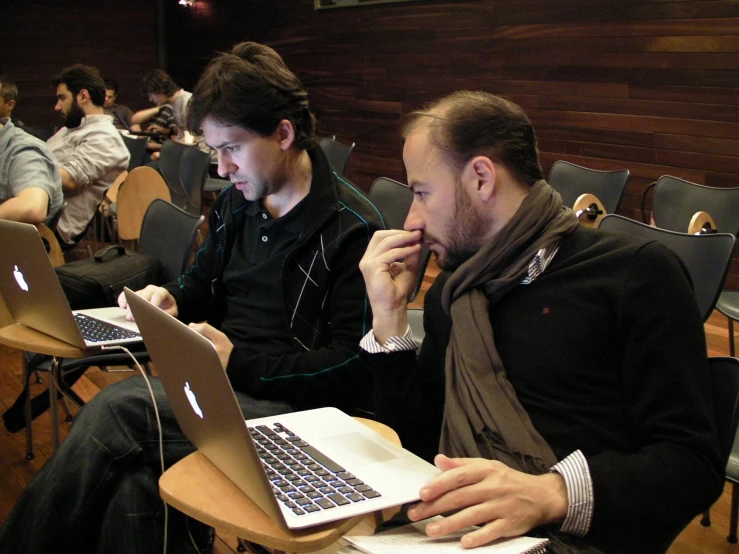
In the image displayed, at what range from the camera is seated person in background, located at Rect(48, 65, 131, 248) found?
4043mm

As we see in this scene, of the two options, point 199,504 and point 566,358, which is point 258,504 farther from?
point 566,358

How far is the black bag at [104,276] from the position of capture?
2367 millimetres

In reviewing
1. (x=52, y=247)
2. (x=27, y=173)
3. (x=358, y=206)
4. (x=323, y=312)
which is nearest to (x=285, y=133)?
(x=358, y=206)

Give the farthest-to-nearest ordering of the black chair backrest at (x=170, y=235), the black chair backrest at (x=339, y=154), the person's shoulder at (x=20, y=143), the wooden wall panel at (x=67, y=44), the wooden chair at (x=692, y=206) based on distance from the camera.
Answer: the wooden wall panel at (x=67, y=44) → the black chair backrest at (x=339, y=154) → the wooden chair at (x=692, y=206) → the person's shoulder at (x=20, y=143) → the black chair backrest at (x=170, y=235)

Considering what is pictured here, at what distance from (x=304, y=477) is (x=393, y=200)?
6.21 ft

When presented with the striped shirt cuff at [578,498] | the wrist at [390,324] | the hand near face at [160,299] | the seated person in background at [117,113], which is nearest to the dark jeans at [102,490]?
the hand near face at [160,299]

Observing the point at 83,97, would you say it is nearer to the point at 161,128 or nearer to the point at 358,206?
the point at 161,128

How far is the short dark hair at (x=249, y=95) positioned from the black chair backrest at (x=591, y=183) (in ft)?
7.05

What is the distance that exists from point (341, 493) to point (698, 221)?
247 cm

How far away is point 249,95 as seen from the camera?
192cm

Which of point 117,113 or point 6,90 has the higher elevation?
point 6,90

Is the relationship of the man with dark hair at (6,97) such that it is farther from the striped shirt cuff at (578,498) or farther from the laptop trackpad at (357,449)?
the striped shirt cuff at (578,498)

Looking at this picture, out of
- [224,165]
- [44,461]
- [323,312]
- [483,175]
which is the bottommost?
[44,461]

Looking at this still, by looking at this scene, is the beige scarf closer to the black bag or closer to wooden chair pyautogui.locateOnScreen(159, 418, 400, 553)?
wooden chair pyautogui.locateOnScreen(159, 418, 400, 553)
